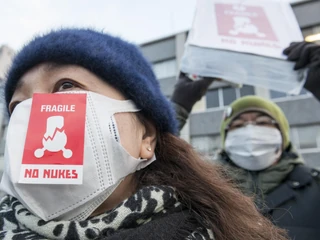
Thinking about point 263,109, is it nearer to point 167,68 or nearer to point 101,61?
point 101,61

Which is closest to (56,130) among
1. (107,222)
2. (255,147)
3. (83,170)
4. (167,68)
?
(83,170)

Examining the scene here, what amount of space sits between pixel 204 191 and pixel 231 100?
34.5 feet

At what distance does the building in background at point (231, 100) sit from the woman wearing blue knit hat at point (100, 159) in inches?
317

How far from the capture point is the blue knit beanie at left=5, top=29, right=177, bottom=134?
1.03 meters

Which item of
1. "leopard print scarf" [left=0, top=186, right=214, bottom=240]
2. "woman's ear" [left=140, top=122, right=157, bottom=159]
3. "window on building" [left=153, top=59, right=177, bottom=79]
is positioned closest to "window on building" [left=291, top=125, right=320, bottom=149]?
"window on building" [left=153, top=59, right=177, bottom=79]

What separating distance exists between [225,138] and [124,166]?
1.44 metres

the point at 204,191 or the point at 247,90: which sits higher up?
the point at 247,90

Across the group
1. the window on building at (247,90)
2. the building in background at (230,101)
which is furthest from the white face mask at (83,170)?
the window on building at (247,90)

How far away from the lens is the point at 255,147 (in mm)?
2076

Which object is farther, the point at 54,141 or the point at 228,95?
the point at 228,95

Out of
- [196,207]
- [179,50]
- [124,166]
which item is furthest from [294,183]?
[179,50]

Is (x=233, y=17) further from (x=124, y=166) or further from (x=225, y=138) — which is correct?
(x=124, y=166)

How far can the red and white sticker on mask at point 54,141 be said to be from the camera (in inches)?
31.9

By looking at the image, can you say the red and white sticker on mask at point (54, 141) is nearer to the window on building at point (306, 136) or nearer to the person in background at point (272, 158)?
the person in background at point (272, 158)
